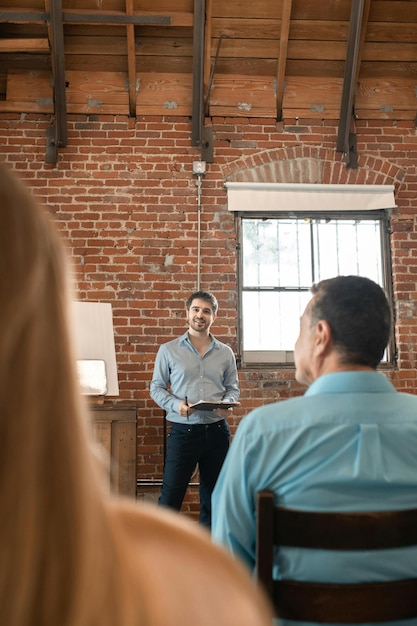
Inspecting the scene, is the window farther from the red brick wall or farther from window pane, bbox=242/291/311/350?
the red brick wall

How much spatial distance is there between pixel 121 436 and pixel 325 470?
312cm

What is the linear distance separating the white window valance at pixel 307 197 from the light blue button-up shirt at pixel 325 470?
3.95 m

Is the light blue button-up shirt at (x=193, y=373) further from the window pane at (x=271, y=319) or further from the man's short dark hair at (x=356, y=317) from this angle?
the man's short dark hair at (x=356, y=317)

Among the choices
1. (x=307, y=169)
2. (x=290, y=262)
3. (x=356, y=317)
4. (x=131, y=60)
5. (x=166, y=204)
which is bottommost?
(x=356, y=317)

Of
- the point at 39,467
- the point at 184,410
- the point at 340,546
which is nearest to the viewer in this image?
the point at 39,467

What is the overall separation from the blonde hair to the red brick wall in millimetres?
4605

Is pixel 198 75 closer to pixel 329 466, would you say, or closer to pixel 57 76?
pixel 57 76

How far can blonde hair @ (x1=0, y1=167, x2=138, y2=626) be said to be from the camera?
0.35 m

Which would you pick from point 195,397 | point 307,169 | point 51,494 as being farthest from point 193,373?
point 51,494

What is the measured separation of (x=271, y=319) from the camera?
204 inches

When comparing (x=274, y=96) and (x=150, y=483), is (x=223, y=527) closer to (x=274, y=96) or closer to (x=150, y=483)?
(x=150, y=483)

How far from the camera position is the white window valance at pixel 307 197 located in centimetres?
520

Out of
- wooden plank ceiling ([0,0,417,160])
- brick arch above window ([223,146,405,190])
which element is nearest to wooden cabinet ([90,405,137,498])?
brick arch above window ([223,146,405,190])

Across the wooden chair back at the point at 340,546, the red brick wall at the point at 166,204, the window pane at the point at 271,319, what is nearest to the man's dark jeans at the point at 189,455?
the red brick wall at the point at 166,204
